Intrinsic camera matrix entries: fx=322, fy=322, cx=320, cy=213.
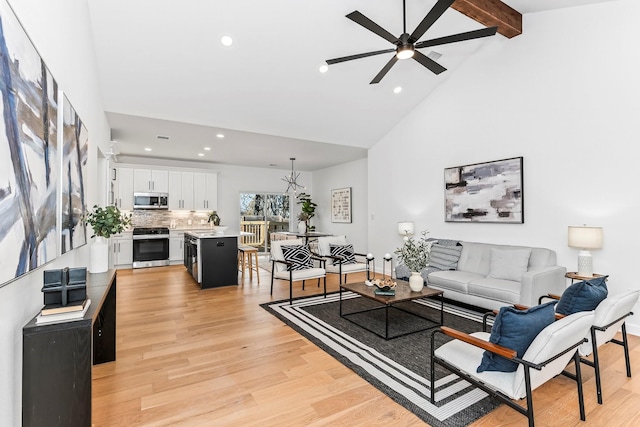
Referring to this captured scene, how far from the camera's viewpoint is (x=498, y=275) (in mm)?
4320

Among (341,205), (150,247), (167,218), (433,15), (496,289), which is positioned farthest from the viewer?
(341,205)

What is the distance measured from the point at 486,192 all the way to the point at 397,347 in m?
3.03

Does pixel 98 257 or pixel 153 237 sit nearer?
pixel 98 257

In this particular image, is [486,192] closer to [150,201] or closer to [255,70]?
[255,70]

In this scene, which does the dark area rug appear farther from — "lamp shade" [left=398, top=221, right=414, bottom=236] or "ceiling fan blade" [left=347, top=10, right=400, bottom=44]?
"ceiling fan blade" [left=347, top=10, right=400, bottom=44]

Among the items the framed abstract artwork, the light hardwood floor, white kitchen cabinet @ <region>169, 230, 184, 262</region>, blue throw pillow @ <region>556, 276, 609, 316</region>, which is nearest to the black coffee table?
the light hardwood floor

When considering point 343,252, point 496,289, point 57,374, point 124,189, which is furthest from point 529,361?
point 124,189

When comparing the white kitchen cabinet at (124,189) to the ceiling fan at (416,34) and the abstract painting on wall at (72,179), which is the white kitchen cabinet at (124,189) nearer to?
the abstract painting on wall at (72,179)

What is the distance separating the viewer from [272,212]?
33.0 ft

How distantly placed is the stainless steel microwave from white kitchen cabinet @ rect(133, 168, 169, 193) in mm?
112

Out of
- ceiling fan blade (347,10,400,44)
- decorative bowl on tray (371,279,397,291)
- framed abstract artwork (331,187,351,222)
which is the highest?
ceiling fan blade (347,10,400,44)

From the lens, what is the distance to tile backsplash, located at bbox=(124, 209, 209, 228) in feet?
26.4

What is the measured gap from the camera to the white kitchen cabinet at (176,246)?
7984 millimetres

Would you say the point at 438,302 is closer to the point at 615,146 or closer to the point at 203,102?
the point at 615,146
